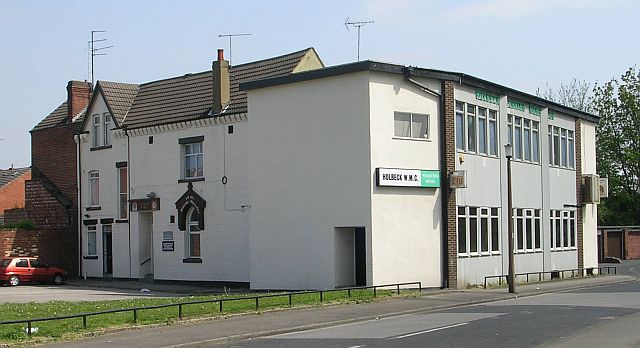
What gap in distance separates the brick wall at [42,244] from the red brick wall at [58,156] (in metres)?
2.05

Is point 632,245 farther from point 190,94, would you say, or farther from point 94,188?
point 94,188

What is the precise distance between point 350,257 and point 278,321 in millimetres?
10229

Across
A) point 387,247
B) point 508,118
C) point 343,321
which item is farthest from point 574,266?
point 343,321

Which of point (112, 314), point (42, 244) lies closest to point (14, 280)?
point (42, 244)

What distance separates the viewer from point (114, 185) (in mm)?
43312

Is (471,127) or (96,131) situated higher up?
(96,131)

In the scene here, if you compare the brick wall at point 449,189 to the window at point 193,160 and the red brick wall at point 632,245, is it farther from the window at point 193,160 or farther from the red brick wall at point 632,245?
the red brick wall at point 632,245

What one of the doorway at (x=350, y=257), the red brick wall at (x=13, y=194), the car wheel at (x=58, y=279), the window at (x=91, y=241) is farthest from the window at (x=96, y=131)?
the red brick wall at (x=13, y=194)

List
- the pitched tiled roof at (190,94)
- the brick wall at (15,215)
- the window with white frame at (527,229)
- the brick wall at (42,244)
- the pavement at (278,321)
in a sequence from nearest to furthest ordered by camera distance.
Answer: the pavement at (278,321) < the pitched tiled roof at (190,94) < the window with white frame at (527,229) < the brick wall at (42,244) < the brick wall at (15,215)

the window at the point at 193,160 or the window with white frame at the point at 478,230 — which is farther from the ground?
the window at the point at 193,160

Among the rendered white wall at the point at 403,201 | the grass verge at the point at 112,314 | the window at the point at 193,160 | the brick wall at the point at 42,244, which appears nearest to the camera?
the grass verge at the point at 112,314

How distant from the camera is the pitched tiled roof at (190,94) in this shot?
3831 cm

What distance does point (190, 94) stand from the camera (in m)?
41.0

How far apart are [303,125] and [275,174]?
219 centimetres
